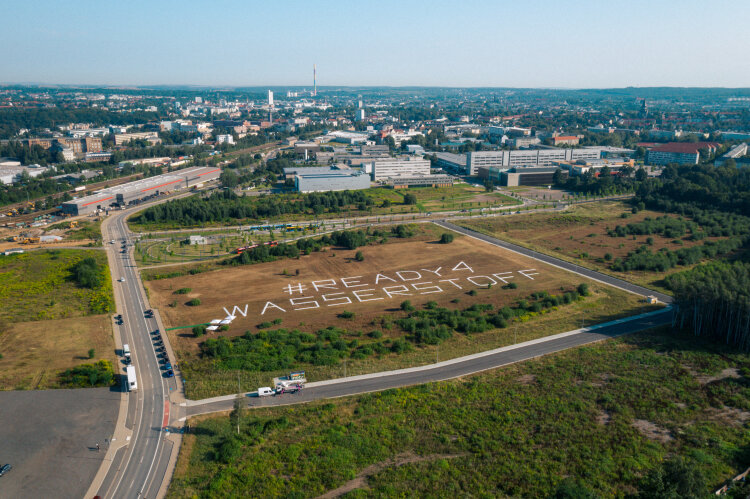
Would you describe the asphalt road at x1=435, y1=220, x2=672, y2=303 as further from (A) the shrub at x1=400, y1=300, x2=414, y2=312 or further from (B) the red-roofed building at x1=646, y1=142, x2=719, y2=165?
(B) the red-roofed building at x1=646, y1=142, x2=719, y2=165

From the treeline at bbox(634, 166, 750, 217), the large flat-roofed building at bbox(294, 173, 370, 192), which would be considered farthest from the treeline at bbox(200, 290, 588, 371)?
the large flat-roofed building at bbox(294, 173, 370, 192)

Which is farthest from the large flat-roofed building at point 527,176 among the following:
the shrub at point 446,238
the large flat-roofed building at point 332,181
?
the shrub at point 446,238

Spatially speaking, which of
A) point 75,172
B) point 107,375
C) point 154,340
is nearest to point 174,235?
point 154,340

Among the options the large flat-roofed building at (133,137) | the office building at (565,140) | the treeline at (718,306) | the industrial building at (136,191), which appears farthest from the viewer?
the office building at (565,140)

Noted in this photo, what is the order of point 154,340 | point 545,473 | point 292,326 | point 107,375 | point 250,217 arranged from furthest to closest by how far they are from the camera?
point 250,217 < point 292,326 < point 154,340 < point 107,375 < point 545,473

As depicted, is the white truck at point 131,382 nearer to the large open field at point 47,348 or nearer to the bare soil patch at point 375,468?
the large open field at point 47,348

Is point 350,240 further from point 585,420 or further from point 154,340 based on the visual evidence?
point 585,420
